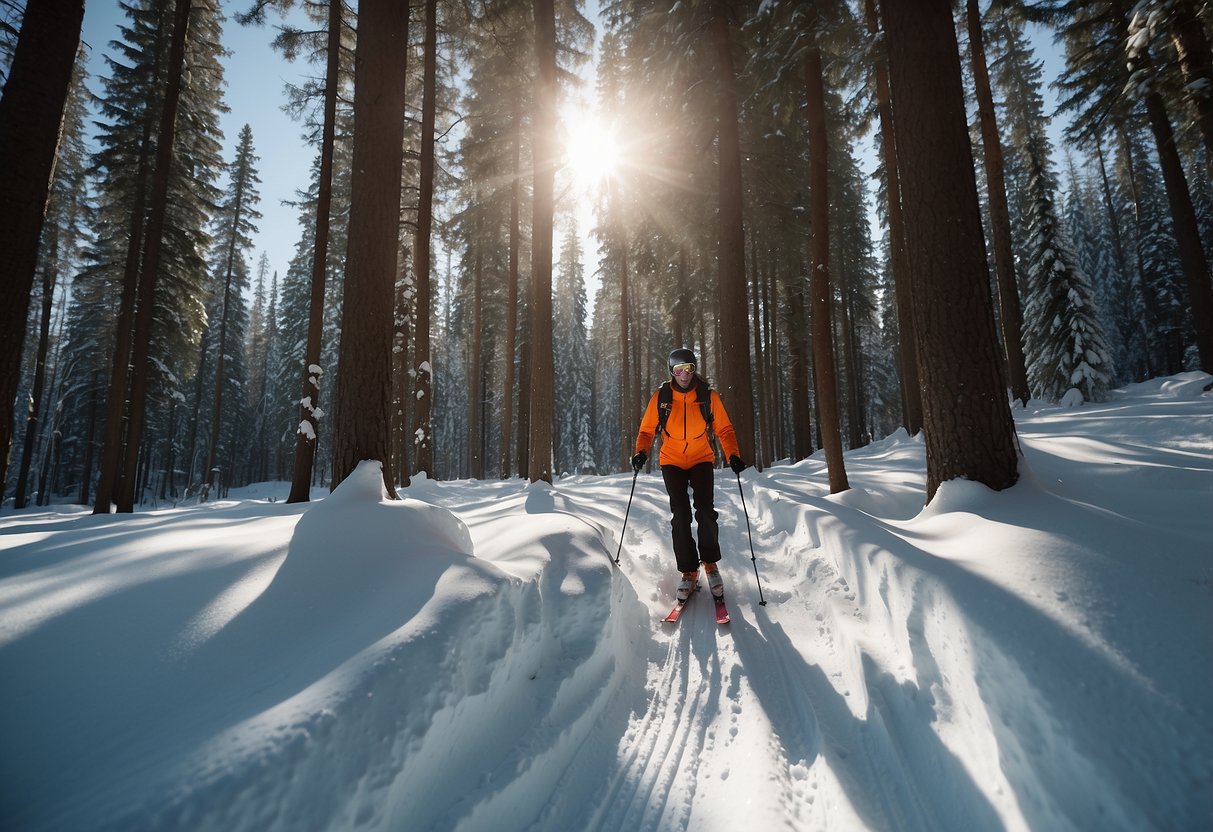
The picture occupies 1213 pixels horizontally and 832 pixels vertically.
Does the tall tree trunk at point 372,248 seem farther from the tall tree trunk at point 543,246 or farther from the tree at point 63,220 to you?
the tree at point 63,220

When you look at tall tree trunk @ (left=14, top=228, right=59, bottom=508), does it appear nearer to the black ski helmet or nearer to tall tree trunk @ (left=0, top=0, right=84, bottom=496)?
tall tree trunk @ (left=0, top=0, right=84, bottom=496)

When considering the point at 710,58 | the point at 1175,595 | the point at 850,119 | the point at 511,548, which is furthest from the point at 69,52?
the point at 850,119

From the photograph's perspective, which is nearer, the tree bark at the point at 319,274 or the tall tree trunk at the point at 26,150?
the tall tree trunk at the point at 26,150

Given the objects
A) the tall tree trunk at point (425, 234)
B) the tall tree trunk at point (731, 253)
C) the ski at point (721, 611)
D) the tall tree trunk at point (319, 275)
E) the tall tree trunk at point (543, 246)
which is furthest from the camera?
the tall tree trunk at point (425, 234)

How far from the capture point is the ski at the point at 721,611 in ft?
12.9

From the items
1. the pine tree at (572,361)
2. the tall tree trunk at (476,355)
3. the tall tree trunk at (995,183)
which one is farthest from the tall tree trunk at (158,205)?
the pine tree at (572,361)

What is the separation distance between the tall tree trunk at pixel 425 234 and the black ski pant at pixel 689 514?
9.80 metres

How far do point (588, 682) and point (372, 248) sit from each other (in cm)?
448

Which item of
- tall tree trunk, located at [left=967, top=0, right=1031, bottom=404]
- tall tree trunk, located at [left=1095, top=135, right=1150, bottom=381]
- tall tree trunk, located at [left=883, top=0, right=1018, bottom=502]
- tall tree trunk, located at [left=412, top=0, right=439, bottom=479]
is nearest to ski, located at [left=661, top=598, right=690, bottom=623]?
tall tree trunk, located at [left=883, top=0, right=1018, bottom=502]

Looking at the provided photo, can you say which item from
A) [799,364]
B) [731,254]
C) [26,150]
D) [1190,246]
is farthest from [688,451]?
[1190,246]

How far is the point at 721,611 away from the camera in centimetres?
403

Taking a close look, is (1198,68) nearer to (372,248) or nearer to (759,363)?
(759,363)

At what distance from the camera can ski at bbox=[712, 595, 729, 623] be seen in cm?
394

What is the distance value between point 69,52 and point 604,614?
654cm
